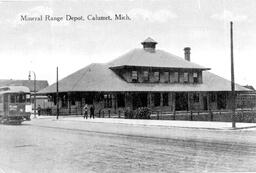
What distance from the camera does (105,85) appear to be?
47250 millimetres

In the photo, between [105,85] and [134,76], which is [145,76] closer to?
[134,76]

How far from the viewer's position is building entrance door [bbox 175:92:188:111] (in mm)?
52969

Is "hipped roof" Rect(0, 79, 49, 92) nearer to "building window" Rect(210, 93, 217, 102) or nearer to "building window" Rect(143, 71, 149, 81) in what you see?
"building window" Rect(143, 71, 149, 81)

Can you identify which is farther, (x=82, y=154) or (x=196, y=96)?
(x=196, y=96)

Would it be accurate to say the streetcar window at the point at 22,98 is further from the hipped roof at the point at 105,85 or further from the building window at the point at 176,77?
the building window at the point at 176,77

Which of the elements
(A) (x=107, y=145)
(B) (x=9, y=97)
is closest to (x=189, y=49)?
(B) (x=9, y=97)

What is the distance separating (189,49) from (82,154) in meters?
50.9

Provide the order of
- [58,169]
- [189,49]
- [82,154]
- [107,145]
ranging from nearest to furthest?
[58,169], [82,154], [107,145], [189,49]

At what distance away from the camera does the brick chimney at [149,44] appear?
55.4 metres

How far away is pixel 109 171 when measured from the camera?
32.3 feet

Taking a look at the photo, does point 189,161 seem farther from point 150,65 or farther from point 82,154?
point 150,65

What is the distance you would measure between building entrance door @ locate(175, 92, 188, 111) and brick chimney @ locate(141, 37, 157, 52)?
738cm

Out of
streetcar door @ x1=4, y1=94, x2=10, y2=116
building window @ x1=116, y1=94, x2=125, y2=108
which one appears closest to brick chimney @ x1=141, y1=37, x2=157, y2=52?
building window @ x1=116, y1=94, x2=125, y2=108

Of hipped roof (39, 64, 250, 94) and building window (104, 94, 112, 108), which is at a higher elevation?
hipped roof (39, 64, 250, 94)
